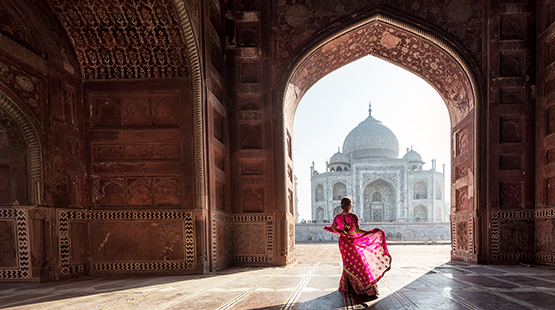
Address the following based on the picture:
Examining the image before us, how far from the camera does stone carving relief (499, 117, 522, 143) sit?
23.7ft

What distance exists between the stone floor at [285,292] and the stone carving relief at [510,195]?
1.68m

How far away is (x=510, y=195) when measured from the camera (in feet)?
23.5

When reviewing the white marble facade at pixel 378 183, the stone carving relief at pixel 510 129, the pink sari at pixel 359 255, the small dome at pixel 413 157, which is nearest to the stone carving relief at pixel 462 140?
the stone carving relief at pixel 510 129

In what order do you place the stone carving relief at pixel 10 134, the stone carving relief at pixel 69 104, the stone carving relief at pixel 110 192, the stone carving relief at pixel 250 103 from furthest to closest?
the stone carving relief at pixel 250 103 < the stone carving relief at pixel 110 192 < the stone carving relief at pixel 69 104 < the stone carving relief at pixel 10 134

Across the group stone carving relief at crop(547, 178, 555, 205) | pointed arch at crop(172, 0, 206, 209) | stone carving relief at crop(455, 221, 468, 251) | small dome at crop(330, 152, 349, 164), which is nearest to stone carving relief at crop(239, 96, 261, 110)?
pointed arch at crop(172, 0, 206, 209)

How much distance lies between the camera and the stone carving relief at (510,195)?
23.4 feet

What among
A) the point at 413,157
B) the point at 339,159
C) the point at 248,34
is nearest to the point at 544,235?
the point at 248,34

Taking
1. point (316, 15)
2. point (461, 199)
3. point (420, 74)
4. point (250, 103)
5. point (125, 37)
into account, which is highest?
point (316, 15)

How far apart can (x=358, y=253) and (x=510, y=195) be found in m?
5.01

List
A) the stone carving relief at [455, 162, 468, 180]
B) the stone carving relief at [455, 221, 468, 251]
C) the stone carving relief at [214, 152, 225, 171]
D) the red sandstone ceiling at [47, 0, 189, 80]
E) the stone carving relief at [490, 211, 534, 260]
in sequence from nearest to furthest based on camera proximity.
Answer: the red sandstone ceiling at [47, 0, 189, 80] < the stone carving relief at [214, 152, 225, 171] < the stone carving relief at [490, 211, 534, 260] < the stone carving relief at [455, 221, 468, 251] < the stone carving relief at [455, 162, 468, 180]

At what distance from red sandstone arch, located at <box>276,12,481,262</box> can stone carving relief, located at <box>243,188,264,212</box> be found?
1.53 ft

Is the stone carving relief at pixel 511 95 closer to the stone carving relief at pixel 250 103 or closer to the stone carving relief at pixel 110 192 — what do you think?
the stone carving relief at pixel 250 103

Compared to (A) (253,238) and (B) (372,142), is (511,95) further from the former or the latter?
(B) (372,142)

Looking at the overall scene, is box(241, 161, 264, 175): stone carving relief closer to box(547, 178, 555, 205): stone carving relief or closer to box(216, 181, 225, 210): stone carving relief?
Result: box(216, 181, 225, 210): stone carving relief
